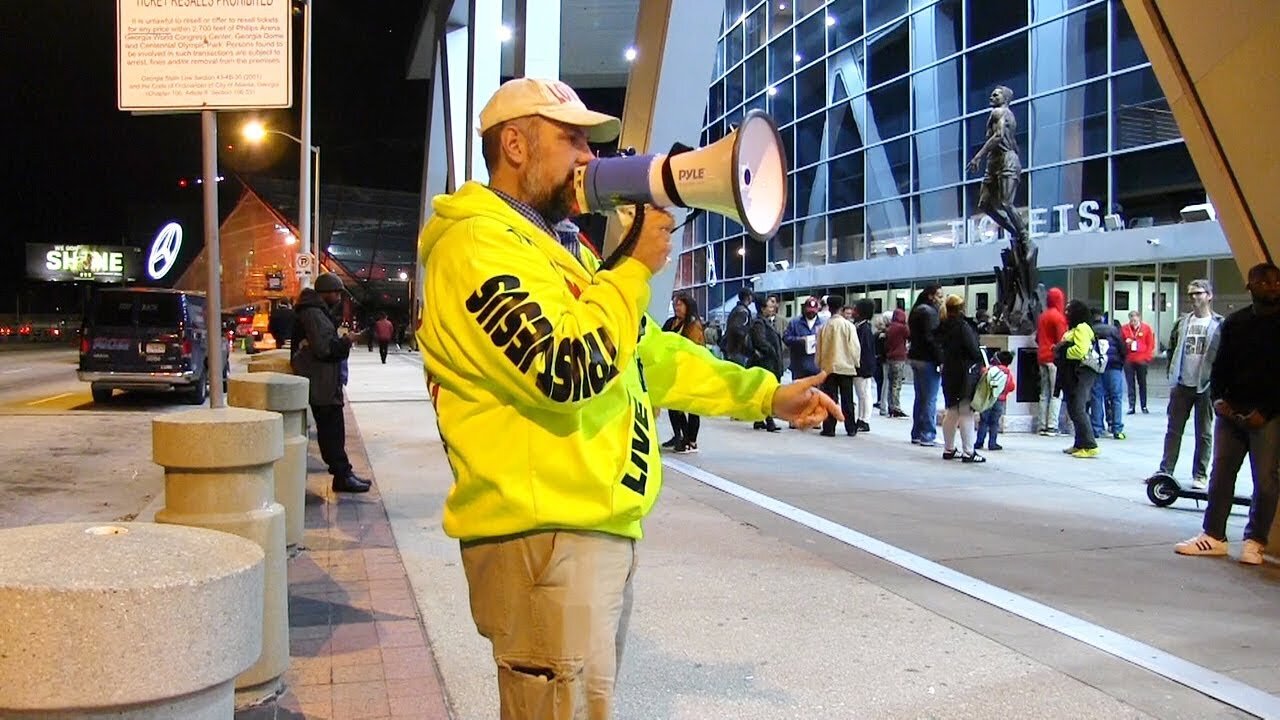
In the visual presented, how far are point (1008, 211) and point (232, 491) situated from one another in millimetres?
13072

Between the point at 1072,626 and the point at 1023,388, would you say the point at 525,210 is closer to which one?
the point at 1072,626

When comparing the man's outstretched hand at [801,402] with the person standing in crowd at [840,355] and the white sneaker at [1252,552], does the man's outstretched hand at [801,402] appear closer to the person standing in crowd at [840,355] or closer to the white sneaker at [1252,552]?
the white sneaker at [1252,552]

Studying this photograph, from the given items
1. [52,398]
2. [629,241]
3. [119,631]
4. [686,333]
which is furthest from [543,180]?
[52,398]

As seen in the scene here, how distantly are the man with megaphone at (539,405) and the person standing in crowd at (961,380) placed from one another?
328 inches

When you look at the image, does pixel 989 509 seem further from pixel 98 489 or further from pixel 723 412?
pixel 98 489

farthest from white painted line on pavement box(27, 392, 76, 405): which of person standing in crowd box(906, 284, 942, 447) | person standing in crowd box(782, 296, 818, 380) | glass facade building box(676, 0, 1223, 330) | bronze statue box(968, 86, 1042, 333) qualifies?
bronze statue box(968, 86, 1042, 333)

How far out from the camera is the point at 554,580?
1.95 meters

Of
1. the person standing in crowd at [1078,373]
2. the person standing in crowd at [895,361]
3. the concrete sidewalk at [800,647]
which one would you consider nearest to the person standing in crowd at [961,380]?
the person standing in crowd at [1078,373]

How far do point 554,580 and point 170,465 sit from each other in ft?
7.74

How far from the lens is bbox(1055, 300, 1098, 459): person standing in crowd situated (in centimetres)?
1037

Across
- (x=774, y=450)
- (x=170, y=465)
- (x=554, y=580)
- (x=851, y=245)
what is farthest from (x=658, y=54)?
(x=851, y=245)

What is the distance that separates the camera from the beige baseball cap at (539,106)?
82.5 inches

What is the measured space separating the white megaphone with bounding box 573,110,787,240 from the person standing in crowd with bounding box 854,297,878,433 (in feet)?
34.6

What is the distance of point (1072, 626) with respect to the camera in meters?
4.66
